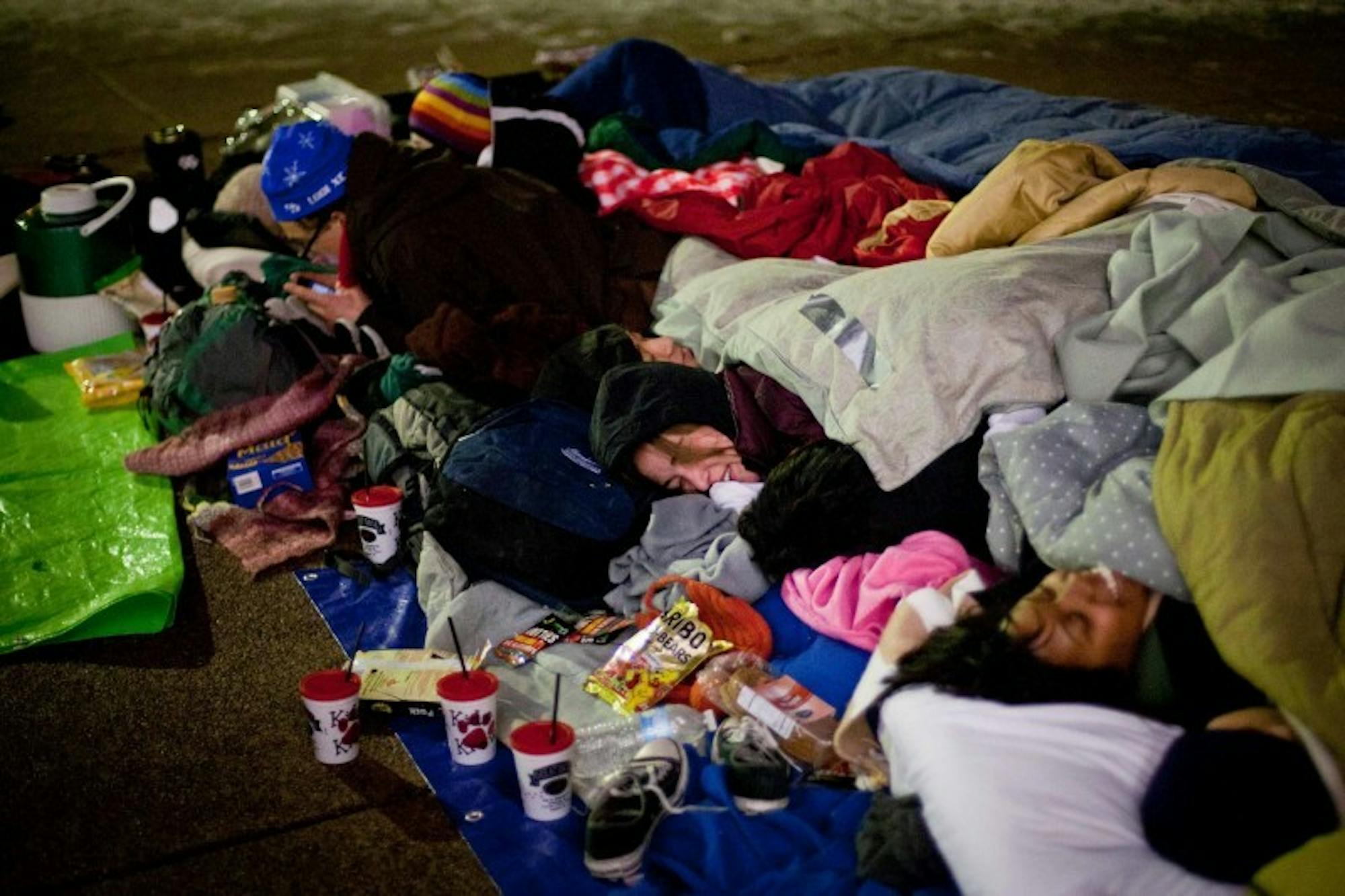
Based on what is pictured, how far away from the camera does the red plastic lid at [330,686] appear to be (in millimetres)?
2154

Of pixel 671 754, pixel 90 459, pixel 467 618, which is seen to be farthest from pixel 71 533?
pixel 671 754

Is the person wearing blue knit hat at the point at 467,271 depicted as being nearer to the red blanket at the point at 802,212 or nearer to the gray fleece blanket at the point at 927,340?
the red blanket at the point at 802,212

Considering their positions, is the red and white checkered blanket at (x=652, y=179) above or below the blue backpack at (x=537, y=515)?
above

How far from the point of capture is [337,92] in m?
4.26

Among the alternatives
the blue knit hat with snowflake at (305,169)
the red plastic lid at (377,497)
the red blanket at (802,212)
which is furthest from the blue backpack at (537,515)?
the blue knit hat with snowflake at (305,169)

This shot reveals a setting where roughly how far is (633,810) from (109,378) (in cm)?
223

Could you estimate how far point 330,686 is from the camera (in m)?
2.17

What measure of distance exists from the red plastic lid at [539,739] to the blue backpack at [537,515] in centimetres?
52

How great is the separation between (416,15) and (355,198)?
4788 mm

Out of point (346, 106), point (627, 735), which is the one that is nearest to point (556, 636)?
point (627, 735)

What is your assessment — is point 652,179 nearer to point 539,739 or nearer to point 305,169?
point 305,169

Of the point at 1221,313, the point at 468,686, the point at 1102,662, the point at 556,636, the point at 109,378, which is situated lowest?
the point at 109,378

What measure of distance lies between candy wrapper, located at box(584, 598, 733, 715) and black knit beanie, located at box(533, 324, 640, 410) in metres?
0.62

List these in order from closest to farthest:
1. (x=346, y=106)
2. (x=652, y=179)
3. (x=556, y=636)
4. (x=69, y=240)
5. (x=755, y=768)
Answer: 1. (x=755, y=768)
2. (x=556, y=636)
3. (x=652, y=179)
4. (x=69, y=240)
5. (x=346, y=106)
